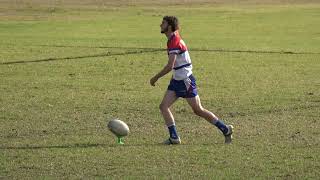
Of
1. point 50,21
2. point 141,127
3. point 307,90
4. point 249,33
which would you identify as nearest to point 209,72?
point 307,90

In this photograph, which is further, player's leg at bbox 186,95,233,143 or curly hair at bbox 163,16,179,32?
player's leg at bbox 186,95,233,143

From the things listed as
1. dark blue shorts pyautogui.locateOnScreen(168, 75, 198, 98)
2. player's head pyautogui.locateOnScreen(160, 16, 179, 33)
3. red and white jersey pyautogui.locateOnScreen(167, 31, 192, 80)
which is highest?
player's head pyautogui.locateOnScreen(160, 16, 179, 33)

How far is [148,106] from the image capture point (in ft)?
52.2

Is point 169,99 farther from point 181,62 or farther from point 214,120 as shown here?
point 214,120

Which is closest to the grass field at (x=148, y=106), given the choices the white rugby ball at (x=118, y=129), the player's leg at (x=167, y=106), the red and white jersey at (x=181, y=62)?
the white rugby ball at (x=118, y=129)

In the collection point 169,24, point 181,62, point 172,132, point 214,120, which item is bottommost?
point 172,132

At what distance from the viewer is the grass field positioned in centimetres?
1040

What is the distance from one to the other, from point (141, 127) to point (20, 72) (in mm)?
9337

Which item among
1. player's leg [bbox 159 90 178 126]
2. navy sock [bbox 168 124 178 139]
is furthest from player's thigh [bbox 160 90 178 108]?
navy sock [bbox 168 124 178 139]

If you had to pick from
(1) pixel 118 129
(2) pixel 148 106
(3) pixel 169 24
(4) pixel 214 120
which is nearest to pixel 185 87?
(4) pixel 214 120

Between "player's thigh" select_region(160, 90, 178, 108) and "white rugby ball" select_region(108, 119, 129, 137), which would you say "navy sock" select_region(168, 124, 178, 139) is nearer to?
"player's thigh" select_region(160, 90, 178, 108)

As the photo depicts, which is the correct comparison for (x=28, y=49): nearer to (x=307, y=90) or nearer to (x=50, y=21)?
(x=307, y=90)

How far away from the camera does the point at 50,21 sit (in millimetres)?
49344

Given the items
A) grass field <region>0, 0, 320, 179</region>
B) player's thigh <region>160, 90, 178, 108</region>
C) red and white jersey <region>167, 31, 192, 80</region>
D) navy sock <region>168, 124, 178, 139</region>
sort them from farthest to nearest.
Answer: player's thigh <region>160, 90, 178, 108</region> → navy sock <region>168, 124, 178, 139</region> → red and white jersey <region>167, 31, 192, 80</region> → grass field <region>0, 0, 320, 179</region>
